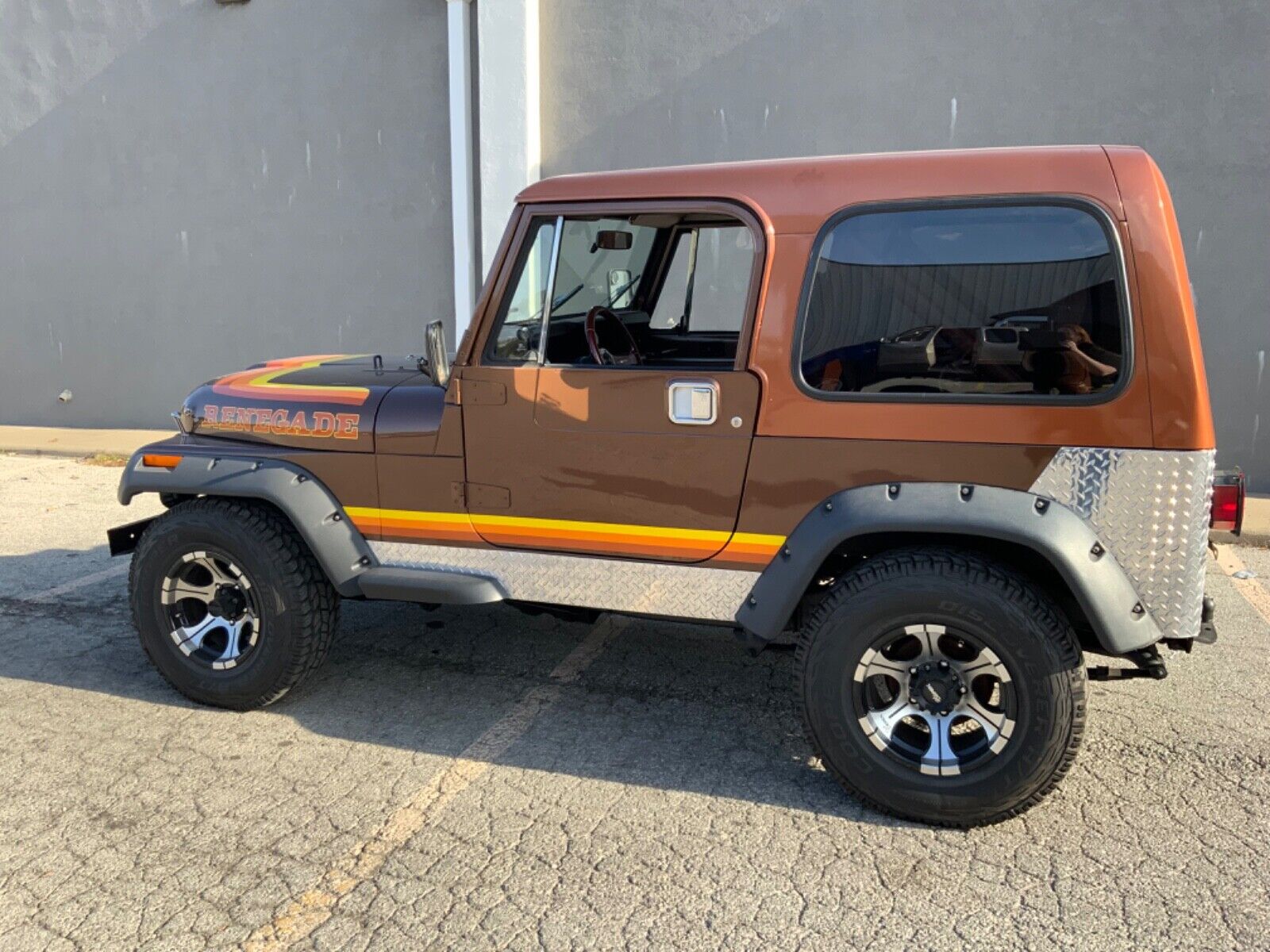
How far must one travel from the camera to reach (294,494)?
156 inches

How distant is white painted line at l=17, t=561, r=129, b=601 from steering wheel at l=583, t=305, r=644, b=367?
3.60 metres

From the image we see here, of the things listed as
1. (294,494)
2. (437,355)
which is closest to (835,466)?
(437,355)

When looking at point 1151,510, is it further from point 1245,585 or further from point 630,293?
point 1245,585

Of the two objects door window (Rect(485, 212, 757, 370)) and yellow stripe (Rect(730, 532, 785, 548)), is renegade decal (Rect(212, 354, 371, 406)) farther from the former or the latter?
yellow stripe (Rect(730, 532, 785, 548))

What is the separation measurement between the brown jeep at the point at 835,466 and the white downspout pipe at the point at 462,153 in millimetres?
5672

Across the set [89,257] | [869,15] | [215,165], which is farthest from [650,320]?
[89,257]

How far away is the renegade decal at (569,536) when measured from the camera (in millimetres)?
3488

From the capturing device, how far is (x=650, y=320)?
14.5 feet

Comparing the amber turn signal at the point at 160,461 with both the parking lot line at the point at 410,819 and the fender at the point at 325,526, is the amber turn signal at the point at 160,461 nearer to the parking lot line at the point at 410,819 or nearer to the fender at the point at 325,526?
the fender at the point at 325,526

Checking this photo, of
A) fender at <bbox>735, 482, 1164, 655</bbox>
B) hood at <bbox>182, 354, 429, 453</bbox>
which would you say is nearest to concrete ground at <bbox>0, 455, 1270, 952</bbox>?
fender at <bbox>735, 482, 1164, 655</bbox>

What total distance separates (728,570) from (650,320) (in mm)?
1356

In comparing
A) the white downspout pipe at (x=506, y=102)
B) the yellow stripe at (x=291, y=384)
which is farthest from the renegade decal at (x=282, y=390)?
the white downspout pipe at (x=506, y=102)

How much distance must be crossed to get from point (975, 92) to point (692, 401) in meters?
6.05

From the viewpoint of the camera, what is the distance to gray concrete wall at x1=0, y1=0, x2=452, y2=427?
33.3 feet
